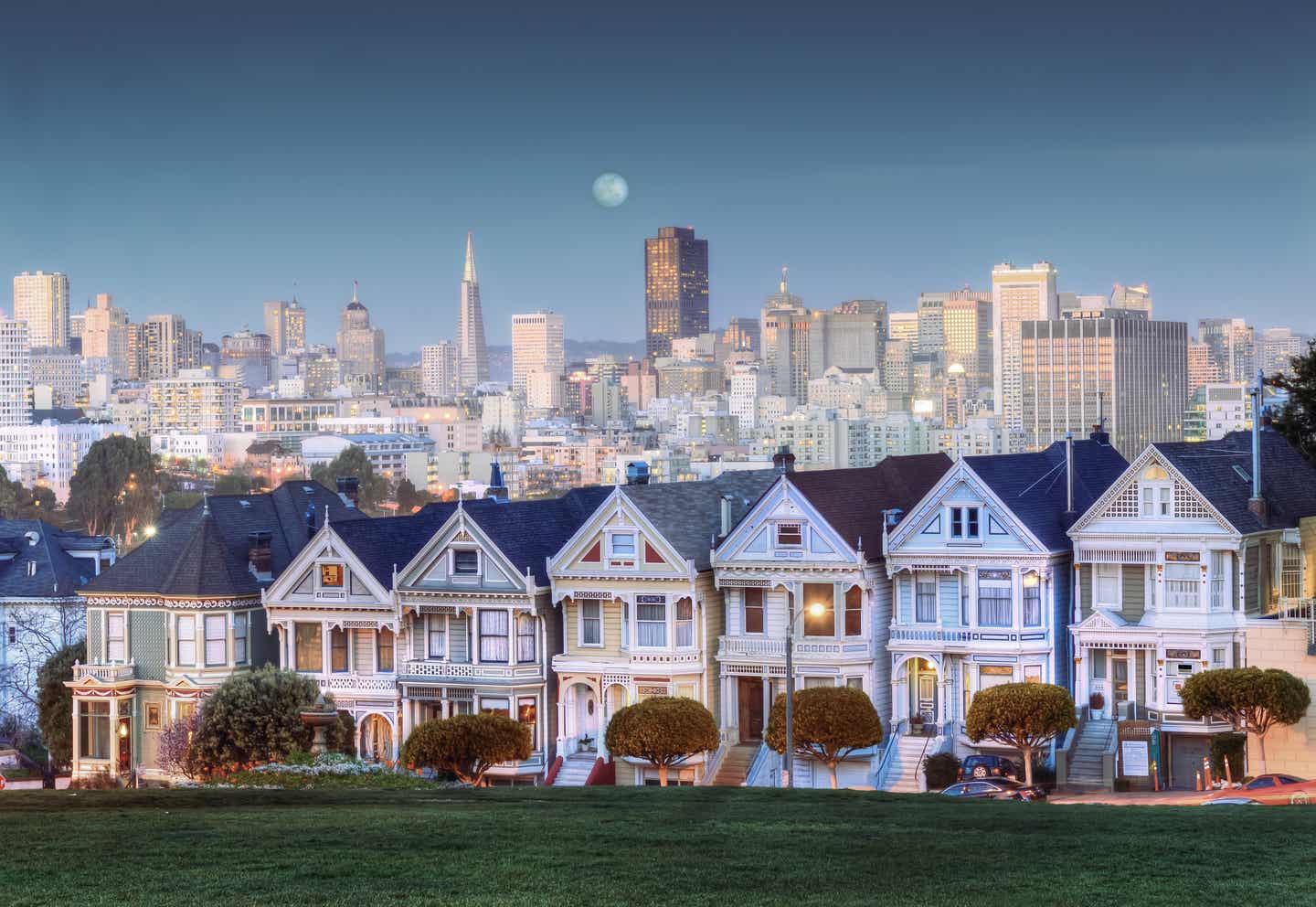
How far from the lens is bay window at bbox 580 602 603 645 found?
52.1m

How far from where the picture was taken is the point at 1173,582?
4731 centimetres

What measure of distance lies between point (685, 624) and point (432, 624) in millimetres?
6578

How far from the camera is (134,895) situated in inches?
1024

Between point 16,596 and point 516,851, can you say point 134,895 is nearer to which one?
point 516,851

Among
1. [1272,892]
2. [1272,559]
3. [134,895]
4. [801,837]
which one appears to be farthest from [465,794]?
[1272,559]

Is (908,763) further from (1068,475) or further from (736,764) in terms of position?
(1068,475)

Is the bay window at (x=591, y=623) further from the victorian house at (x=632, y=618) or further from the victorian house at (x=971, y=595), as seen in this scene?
the victorian house at (x=971, y=595)

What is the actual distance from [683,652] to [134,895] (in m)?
25.9

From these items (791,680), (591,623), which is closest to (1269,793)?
(791,680)

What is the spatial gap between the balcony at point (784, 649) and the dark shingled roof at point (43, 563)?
24.3m

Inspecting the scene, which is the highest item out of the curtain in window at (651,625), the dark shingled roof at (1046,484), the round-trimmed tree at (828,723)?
the dark shingled roof at (1046,484)

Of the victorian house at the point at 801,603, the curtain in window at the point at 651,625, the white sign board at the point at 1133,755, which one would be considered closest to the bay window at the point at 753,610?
the victorian house at the point at 801,603

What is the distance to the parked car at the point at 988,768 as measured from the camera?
153 ft

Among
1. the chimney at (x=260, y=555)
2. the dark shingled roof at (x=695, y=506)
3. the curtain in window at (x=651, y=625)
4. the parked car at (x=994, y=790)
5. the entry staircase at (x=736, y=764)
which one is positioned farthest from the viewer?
the chimney at (x=260, y=555)
